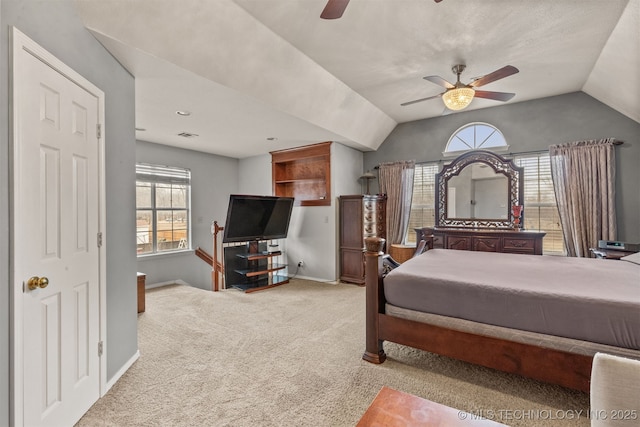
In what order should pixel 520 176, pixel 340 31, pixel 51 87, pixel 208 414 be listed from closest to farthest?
pixel 51 87 < pixel 208 414 < pixel 340 31 < pixel 520 176

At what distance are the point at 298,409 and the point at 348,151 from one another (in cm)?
446

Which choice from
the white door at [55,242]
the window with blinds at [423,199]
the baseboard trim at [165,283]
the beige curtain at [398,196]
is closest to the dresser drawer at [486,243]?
Answer: the window with blinds at [423,199]

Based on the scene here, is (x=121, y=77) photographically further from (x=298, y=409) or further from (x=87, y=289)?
(x=298, y=409)

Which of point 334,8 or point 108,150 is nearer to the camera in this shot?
point 334,8

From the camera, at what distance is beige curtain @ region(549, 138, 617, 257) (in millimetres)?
3877

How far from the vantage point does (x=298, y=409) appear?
184 cm

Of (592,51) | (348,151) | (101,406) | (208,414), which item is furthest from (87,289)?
(592,51)

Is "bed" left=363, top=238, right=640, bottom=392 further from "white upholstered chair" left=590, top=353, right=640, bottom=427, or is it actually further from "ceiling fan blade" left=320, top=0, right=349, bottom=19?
"ceiling fan blade" left=320, top=0, right=349, bottom=19

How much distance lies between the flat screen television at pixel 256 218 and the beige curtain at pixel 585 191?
422 cm

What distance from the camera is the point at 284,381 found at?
2.14 m

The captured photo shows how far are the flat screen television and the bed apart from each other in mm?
2724

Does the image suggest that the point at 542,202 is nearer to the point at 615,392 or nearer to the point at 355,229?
the point at 355,229

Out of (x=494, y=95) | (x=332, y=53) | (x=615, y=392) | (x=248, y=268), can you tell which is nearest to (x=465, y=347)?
(x=615, y=392)

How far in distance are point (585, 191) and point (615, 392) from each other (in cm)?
433
